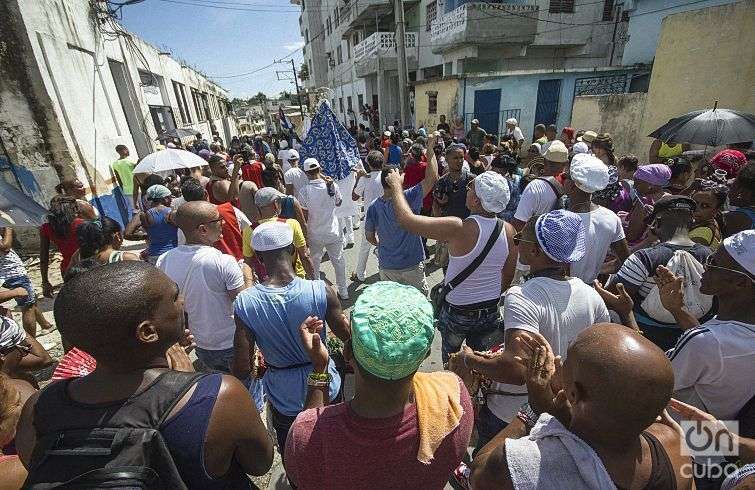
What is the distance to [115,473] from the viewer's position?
3.15 feet

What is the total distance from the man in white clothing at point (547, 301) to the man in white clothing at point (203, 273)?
5.76 feet

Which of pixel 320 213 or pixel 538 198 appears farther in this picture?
pixel 320 213

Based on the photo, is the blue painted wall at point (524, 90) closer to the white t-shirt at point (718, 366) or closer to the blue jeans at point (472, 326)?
the blue jeans at point (472, 326)

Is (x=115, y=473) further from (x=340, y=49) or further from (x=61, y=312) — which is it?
(x=340, y=49)

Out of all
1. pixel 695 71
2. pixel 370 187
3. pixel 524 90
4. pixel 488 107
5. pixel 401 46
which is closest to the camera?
pixel 370 187

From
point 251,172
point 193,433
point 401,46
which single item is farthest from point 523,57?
point 193,433

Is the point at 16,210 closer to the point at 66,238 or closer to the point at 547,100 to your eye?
the point at 66,238

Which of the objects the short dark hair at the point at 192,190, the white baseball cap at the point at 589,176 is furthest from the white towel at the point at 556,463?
the short dark hair at the point at 192,190

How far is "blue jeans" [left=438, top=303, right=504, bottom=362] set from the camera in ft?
8.79

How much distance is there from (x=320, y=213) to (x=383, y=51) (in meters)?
19.3

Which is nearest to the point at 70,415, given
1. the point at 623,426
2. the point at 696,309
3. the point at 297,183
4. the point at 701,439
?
the point at 623,426

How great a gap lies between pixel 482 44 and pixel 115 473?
1945cm

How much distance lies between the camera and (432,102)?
→ 1698 centimetres

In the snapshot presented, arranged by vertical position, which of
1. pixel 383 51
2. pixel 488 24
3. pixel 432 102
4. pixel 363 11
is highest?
pixel 363 11
